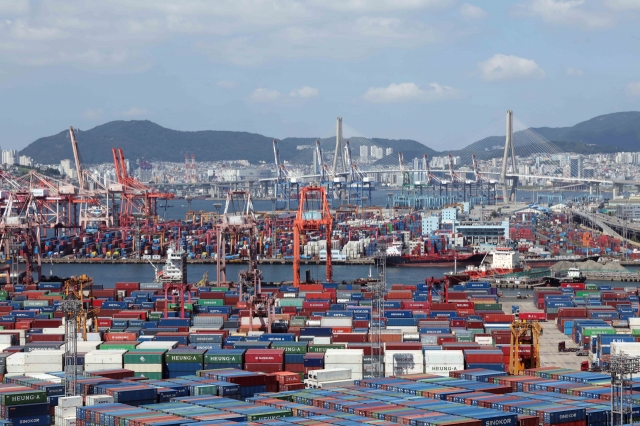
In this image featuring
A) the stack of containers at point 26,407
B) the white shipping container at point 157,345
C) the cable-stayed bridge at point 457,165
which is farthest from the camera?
the cable-stayed bridge at point 457,165

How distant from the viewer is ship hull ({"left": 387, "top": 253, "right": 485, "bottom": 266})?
4009 centimetres

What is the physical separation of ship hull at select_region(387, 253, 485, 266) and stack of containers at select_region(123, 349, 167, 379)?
25075 mm

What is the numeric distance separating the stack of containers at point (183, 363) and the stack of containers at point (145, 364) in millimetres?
119

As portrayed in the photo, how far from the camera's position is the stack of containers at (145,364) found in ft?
49.9

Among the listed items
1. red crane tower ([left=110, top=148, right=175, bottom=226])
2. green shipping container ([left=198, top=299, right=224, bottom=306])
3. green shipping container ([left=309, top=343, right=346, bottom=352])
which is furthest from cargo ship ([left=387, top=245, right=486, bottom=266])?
green shipping container ([left=309, top=343, right=346, bottom=352])

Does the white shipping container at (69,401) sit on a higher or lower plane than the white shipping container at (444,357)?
lower

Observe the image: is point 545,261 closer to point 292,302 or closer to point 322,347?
point 292,302

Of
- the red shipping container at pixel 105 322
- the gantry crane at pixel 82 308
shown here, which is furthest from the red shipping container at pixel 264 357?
the red shipping container at pixel 105 322

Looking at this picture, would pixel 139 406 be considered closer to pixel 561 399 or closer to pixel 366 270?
pixel 561 399

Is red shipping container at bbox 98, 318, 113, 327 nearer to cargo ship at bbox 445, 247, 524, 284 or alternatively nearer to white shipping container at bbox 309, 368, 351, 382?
white shipping container at bbox 309, 368, 351, 382

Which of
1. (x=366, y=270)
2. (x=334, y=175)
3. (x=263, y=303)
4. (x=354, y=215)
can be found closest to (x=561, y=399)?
(x=263, y=303)

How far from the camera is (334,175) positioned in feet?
253

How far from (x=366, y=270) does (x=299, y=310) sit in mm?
16578

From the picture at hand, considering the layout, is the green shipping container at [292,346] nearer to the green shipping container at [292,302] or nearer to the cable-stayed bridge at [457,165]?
the green shipping container at [292,302]
